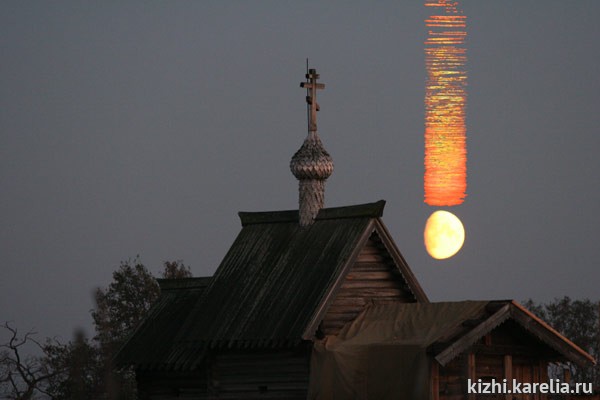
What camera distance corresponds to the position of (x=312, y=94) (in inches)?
1937

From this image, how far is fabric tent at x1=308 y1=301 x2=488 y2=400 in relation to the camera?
40.6 meters

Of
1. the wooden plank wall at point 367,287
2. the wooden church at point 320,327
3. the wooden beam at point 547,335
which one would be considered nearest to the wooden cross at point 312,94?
the wooden church at point 320,327

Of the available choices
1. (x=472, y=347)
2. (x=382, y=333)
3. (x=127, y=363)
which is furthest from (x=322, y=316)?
(x=127, y=363)

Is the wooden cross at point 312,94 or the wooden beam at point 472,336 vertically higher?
the wooden cross at point 312,94

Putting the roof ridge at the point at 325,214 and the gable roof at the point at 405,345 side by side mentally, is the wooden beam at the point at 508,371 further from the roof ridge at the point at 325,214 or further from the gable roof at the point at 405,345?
the roof ridge at the point at 325,214

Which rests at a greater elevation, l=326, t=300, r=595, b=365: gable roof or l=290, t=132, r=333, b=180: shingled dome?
l=290, t=132, r=333, b=180: shingled dome

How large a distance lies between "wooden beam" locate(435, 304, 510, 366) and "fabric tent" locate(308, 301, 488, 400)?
1.72 feet

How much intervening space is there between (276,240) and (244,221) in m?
1.85

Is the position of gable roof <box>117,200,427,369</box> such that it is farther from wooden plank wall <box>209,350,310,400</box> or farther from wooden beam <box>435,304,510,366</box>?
wooden beam <box>435,304,510,366</box>

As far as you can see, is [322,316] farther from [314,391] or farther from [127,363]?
[127,363]

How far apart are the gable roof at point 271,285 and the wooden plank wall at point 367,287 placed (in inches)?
14.8

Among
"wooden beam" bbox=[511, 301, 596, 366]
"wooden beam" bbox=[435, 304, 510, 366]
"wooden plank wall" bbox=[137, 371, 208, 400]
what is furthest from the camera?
"wooden plank wall" bbox=[137, 371, 208, 400]

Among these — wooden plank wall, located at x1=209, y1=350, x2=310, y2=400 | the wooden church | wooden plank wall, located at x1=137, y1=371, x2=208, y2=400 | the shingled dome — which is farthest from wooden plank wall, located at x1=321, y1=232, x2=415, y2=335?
wooden plank wall, located at x1=137, y1=371, x2=208, y2=400

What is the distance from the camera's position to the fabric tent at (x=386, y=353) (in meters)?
40.6
